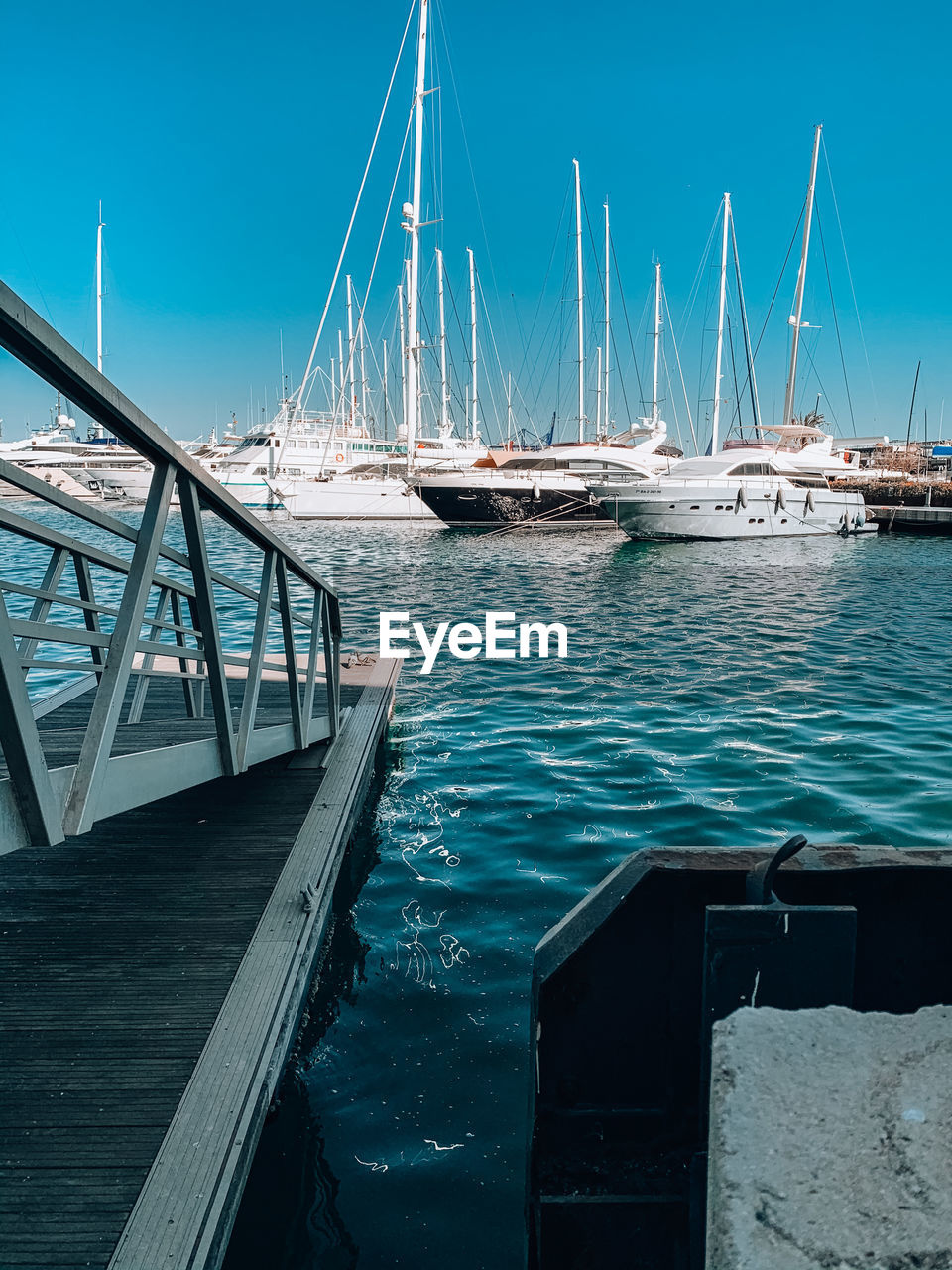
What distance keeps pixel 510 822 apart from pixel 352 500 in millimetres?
35963

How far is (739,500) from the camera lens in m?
31.9

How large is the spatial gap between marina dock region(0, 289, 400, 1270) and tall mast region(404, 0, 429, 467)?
3467cm

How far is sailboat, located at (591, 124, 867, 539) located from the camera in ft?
103

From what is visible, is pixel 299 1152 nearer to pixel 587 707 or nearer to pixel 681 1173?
pixel 681 1173

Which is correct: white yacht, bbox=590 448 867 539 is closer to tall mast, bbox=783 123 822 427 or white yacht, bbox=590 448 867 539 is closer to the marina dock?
tall mast, bbox=783 123 822 427

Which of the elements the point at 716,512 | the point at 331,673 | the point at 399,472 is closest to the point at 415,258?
the point at 399,472

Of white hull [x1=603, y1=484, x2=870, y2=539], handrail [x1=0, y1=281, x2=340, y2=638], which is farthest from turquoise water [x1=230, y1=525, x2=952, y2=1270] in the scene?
white hull [x1=603, y1=484, x2=870, y2=539]

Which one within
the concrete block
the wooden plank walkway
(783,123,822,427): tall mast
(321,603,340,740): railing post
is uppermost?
(783,123,822,427): tall mast

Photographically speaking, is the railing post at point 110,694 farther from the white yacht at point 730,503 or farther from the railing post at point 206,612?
the white yacht at point 730,503

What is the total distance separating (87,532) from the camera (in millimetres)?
39906

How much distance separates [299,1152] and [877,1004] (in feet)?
7.00

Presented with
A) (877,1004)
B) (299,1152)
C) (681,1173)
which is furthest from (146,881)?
(877,1004)

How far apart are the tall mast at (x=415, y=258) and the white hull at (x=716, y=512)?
12.6 metres

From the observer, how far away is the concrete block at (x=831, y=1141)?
1.31 metres
